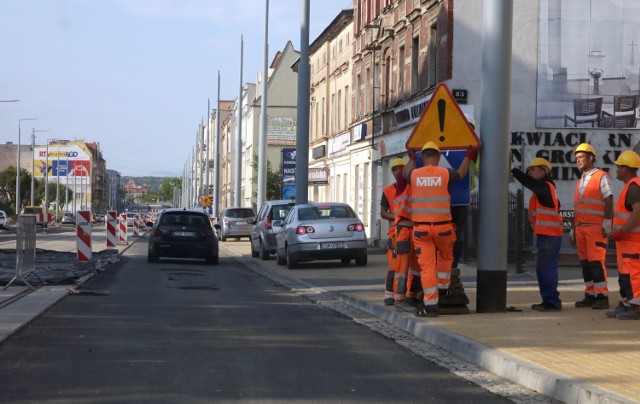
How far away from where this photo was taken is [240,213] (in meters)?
49.3

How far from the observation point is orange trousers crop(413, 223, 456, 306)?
11953 millimetres

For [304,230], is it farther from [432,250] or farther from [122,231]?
[122,231]

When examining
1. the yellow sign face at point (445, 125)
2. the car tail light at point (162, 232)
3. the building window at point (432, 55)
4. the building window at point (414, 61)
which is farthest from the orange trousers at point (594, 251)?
the building window at point (414, 61)

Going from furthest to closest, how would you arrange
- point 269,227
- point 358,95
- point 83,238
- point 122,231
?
1. point 358,95
2. point 122,231
3. point 269,227
4. point 83,238

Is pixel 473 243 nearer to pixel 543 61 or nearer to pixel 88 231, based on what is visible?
pixel 543 61

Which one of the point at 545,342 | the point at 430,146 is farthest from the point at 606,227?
the point at 545,342

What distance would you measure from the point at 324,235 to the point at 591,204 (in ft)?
36.7

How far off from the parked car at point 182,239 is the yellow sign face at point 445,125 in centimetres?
1462

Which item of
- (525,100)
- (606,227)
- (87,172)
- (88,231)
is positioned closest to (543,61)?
(525,100)

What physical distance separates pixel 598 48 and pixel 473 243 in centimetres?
705

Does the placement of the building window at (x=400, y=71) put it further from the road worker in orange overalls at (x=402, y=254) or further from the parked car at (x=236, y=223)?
the road worker in orange overalls at (x=402, y=254)

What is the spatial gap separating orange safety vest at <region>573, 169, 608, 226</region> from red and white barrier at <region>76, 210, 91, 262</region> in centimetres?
1300

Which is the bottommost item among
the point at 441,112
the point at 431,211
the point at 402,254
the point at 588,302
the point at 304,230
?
the point at 588,302

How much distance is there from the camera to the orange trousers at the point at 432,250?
12.0m
